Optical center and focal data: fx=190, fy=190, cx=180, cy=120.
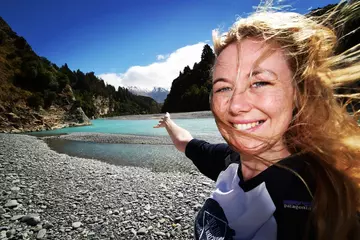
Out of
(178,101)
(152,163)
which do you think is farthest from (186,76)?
(152,163)

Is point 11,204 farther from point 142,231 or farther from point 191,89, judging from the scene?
point 191,89

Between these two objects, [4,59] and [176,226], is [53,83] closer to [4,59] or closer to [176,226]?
[4,59]

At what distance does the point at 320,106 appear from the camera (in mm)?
1201

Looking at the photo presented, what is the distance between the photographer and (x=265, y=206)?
115 cm

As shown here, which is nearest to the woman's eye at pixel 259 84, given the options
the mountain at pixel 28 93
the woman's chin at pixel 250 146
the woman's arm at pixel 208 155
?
the woman's chin at pixel 250 146

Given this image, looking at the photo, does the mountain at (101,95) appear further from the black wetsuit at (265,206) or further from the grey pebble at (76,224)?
the black wetsuit at (265,206)

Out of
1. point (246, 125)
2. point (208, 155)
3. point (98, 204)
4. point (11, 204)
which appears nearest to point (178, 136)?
point (208, 155)

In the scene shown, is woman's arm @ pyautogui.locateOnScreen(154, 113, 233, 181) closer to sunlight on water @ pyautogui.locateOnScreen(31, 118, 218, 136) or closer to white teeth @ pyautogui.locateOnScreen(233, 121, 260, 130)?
white teeth @ pyautogui.locateOnScreen(233, 121, 260, 130)

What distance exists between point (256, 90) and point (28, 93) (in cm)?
4649

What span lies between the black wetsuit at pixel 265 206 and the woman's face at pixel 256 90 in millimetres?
220

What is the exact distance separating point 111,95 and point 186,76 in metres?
66.3

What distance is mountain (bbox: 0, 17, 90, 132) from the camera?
32.1 metres

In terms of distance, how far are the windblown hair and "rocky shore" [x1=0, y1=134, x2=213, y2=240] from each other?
348cm

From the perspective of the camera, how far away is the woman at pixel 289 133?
1.09 meters
